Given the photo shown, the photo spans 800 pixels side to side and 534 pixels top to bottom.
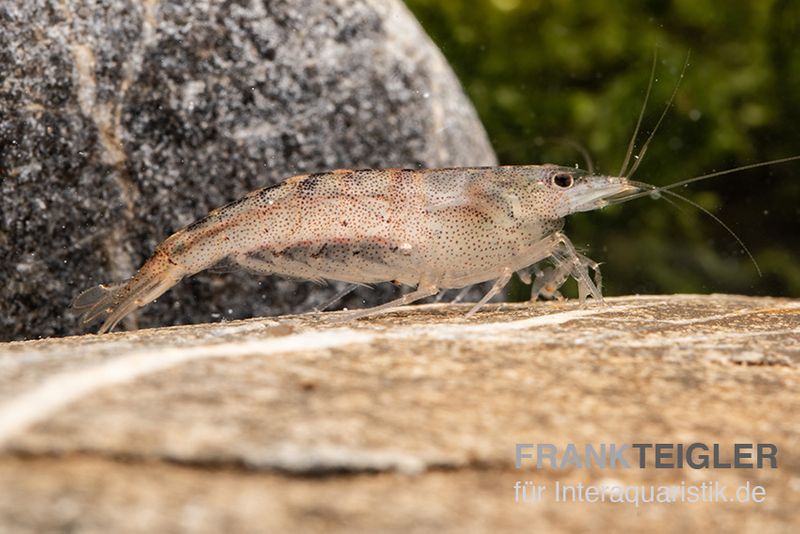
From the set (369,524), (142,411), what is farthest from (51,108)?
(369,524)

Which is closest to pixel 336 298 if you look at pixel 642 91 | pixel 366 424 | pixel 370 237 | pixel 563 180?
pixel 370 237

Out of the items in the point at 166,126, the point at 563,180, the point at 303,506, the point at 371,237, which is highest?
the point at 166,126

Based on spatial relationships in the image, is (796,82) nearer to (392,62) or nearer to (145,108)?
(392,62)

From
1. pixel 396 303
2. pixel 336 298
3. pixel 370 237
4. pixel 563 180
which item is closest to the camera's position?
pixel 396 303

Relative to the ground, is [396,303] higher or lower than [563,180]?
lower

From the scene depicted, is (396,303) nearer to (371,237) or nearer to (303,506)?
(371,237)

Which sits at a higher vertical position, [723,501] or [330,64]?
[330,64]
